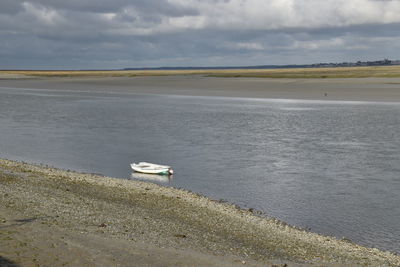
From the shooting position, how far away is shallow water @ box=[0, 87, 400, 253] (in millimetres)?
22672

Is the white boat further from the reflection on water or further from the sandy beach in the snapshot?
the sandy beach

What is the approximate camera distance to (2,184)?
69.8 feet

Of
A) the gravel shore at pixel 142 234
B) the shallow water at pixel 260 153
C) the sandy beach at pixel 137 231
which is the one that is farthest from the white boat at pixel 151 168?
the gravel shore at pixel 142 234

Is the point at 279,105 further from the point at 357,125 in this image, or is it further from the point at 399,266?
the point at 399,266

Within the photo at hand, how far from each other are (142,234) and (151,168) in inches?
548

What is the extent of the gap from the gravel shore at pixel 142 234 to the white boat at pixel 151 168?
6041 millimetres

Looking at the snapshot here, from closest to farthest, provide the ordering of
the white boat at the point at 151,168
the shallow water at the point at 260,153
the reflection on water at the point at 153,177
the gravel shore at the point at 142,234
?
the gravel shore at the point at 142,234, the shallow water at the point at 260,153, the reflection on water at the point at 153,177, the white boat at the point at 151,168

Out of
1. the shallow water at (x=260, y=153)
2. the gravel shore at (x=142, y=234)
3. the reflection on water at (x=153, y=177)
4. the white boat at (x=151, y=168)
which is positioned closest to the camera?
the gravel shore at (x=142, y=234)

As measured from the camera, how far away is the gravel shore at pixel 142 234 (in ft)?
44.9

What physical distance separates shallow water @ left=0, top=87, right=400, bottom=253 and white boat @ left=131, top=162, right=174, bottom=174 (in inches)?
25.3

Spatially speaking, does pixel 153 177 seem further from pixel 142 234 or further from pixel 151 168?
pixel 142 234

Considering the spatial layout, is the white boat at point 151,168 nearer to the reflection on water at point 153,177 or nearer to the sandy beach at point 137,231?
the reflection on water at point 153,177

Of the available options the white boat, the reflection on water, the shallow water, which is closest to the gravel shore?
the shallow water

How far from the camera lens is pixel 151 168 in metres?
29.7
